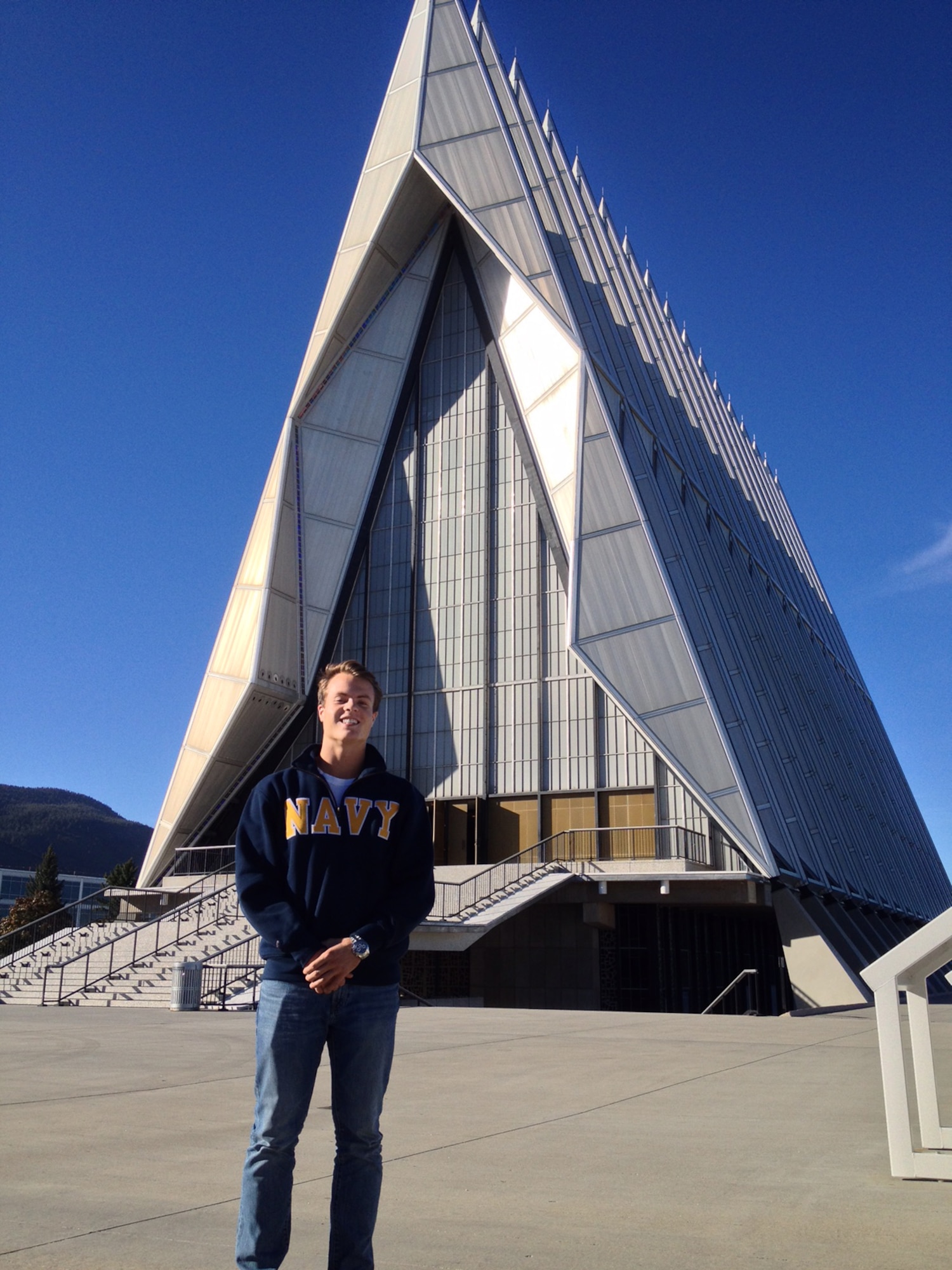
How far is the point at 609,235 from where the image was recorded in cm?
4347

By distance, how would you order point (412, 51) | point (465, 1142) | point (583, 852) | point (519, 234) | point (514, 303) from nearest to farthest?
point (465, 1142) < point (583, 852) < point (519, 234) < point (514, 303) < point (412, 51)

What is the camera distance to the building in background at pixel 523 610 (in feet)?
98.2

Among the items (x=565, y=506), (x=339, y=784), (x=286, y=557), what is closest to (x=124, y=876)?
(x=286, y=557)

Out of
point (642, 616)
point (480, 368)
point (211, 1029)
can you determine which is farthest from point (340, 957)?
point (480, 368)

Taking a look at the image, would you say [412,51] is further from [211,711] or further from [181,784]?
[181,784]

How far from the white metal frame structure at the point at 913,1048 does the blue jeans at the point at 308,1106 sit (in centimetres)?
277

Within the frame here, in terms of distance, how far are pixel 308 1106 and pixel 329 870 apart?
76 cm

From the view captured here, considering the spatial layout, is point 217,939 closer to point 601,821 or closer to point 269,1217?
point 601,821

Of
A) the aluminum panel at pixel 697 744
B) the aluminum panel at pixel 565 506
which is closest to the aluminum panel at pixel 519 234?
the aluminum panel at pixel 565 506

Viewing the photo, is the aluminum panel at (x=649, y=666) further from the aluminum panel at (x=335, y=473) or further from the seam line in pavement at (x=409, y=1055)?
the seam line in pavement at (x=409, y=1055)

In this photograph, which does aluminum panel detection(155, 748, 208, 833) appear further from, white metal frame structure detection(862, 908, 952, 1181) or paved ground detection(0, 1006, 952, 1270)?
white metal frame structure detection(862, 908, 952, 1181)

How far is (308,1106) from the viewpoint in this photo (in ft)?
11.9

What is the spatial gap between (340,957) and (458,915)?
76.2 feet

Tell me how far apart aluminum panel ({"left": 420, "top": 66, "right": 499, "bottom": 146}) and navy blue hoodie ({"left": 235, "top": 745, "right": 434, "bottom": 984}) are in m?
34.5
